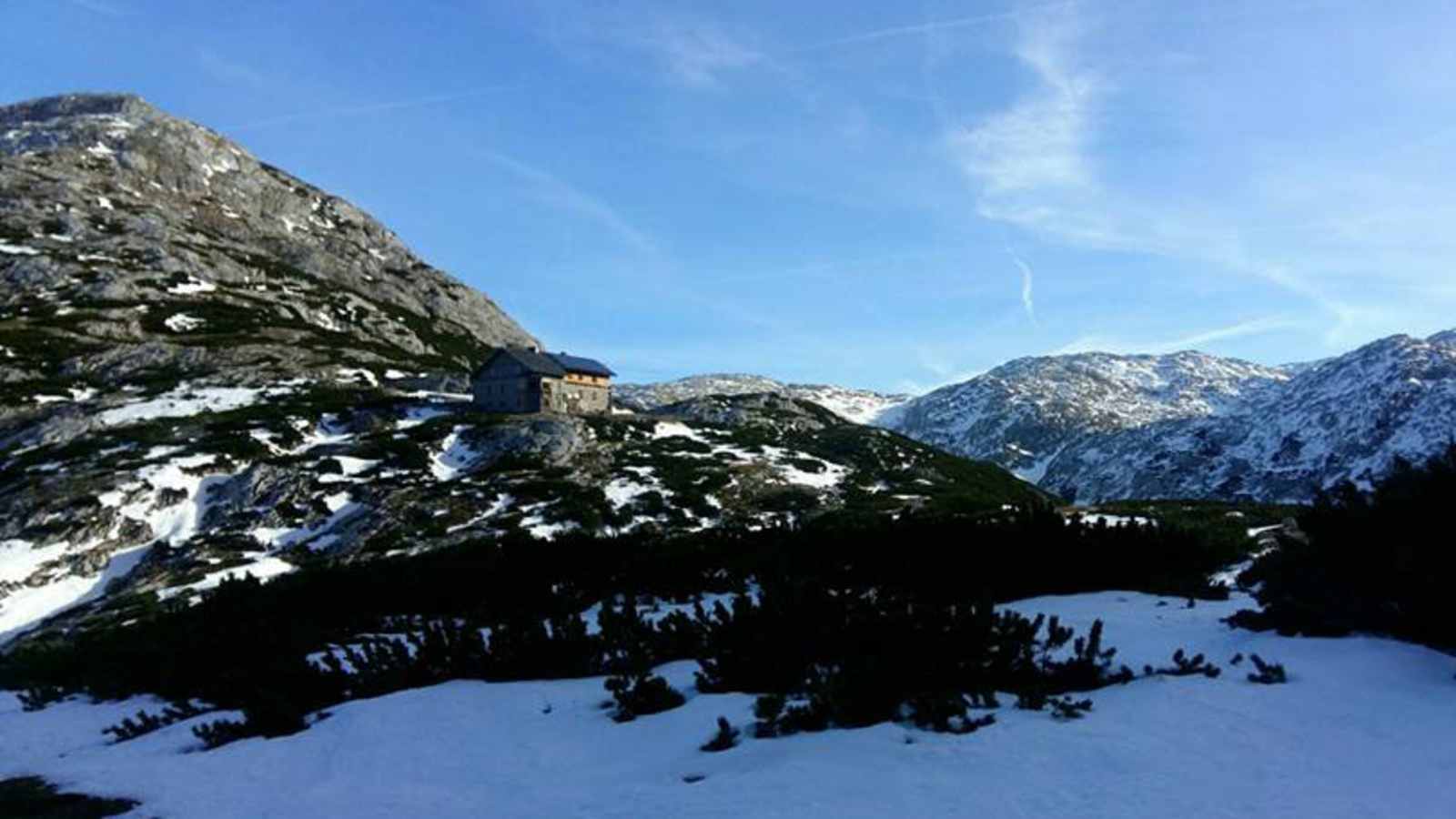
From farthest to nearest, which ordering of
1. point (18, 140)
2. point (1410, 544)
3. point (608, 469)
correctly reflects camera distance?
point (18, 140)
point (608, 469)
point (1410, 544)

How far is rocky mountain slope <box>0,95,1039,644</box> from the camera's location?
154ft

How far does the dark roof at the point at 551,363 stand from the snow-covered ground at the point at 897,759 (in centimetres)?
6944

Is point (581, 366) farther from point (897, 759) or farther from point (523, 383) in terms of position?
point (897, 759)

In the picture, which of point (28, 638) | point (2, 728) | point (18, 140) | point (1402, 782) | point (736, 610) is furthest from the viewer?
point (18, 140)

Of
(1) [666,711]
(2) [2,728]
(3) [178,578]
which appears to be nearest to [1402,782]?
(1) [666,711]

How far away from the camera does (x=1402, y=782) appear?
6.49 metres

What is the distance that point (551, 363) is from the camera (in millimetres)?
83438

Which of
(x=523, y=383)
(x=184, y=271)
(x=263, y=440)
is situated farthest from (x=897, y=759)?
(x=184, y=271)

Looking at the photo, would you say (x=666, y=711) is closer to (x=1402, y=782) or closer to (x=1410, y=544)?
(x=1402, y=782)

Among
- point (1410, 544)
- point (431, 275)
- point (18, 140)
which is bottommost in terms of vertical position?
point (1410, 544)

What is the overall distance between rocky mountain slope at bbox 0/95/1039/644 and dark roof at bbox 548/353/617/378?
7858 millimetres

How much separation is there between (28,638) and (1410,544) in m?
40.5

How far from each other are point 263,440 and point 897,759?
6132 cm

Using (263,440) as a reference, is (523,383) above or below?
above
